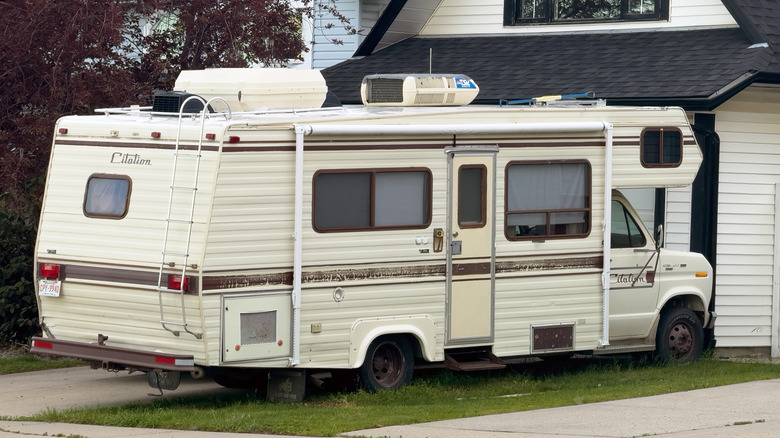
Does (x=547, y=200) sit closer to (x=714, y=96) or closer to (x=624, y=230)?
(x=624, y=230)

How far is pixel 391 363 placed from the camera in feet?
38.0

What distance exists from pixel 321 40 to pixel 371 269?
9712mm

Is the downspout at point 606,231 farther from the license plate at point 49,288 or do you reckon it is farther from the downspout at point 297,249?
the license plate at point 49,288

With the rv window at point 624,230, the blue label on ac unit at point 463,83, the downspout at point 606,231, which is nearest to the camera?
the blue label on ac unit at point 463,83

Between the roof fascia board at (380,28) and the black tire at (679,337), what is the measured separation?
6.51m

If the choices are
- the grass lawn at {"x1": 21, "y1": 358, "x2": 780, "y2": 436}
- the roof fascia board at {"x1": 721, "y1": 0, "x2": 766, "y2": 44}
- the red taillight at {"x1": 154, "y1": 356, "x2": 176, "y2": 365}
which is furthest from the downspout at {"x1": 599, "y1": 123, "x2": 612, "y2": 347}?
the red taillight at {"x1": 154, "y1": 356, "x2": 176, "y2": 365}

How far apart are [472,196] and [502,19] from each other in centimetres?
631

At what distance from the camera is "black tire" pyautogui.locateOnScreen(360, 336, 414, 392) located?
11.4 metres

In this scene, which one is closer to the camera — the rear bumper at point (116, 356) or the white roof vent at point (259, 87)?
the rear bumper at point (116, 356)

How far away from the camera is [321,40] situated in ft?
66.5

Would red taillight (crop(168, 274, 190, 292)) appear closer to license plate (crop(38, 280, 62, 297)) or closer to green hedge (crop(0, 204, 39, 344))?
license plate (crop(38, 280, 62, 297))

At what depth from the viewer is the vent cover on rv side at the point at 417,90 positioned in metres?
12.0

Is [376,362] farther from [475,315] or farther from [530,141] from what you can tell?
[530,141]

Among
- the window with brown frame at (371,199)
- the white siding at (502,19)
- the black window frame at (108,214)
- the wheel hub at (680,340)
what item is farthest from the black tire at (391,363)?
the white siding at (502,19)
